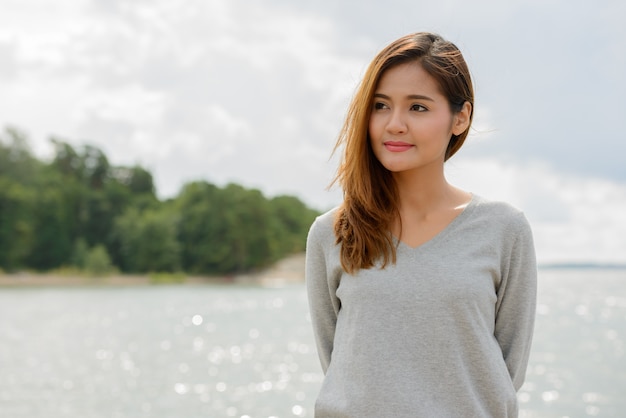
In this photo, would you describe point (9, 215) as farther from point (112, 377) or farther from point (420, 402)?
point (420, 402)

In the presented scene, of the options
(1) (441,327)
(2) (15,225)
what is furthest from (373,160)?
(2) (15,225)

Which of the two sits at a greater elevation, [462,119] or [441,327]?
[462,119]

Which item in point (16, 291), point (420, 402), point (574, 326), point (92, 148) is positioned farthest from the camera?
point (92, 148)

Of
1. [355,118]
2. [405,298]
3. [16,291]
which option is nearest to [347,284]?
[405,298]

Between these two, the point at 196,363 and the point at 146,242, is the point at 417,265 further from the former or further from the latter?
the point at 146,242

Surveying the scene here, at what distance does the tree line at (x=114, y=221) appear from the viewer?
53.7 metres

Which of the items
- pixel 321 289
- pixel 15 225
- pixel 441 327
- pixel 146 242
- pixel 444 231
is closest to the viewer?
pixel 441 327

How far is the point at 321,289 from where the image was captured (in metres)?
2.15

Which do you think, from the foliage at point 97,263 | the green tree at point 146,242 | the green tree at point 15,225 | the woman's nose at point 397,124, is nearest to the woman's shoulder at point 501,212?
the woman's nose at point 397,124

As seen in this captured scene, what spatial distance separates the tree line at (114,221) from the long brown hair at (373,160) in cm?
5320

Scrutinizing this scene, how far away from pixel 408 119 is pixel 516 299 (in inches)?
22.6

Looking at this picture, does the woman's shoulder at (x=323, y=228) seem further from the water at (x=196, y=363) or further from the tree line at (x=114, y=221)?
the tree line at (x=114, y=221)

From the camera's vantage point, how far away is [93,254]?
53.3m

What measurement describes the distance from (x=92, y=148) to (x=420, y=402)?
6456 cm
